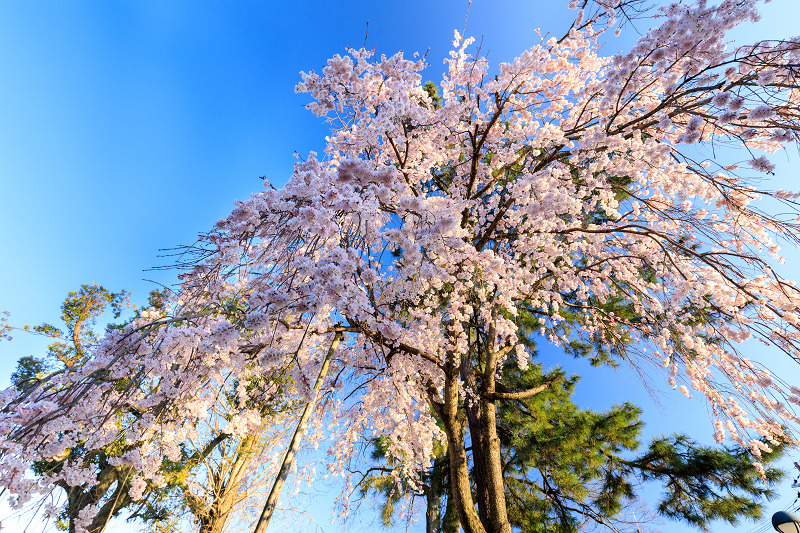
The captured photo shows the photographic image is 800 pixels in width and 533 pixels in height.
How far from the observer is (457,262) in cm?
407

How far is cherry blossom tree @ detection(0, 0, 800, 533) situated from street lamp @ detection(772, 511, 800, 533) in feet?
1.83

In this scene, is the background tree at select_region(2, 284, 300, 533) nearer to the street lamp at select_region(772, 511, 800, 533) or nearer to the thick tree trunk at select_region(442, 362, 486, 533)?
the thick tree trunk at select_region(442, 362, 486, 533)

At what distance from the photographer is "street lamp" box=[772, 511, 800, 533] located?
12.7ft

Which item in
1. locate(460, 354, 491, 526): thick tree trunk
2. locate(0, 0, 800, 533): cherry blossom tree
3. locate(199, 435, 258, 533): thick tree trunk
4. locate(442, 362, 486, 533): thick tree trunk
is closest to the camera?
locate(0, 0, 800, 533): cherry blossom tree

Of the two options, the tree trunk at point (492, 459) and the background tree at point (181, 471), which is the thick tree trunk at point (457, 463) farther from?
the background tree at point (181, 471)

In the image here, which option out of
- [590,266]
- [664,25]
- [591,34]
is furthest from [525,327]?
[664,25]

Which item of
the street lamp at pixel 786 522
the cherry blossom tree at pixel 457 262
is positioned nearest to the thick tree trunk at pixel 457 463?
the cherry blossom tree at pixel 457 262

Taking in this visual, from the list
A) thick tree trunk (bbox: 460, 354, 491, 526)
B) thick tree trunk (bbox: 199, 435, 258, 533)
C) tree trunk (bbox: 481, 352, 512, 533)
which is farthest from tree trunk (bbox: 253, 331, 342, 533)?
thick tree trunk (bbox: 199, 435, 258, 533)

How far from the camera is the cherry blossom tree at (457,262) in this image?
279cm

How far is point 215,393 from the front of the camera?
399 centimetres

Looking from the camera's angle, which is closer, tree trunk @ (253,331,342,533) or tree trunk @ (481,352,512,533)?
tree trunk @ (253,331,342,533)

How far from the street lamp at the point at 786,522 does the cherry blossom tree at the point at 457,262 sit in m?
0.56

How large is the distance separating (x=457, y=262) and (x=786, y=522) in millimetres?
4395

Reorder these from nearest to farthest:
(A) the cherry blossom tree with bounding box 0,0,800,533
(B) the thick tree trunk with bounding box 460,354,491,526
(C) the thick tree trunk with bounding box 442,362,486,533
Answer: (A) the cherry blossom tree with bounding box 0,0,800,533, (C) the thick tree trunk with bounding box 442,362,486,533, (B) the thick tree trunk with bounding box 460,354,491,526
